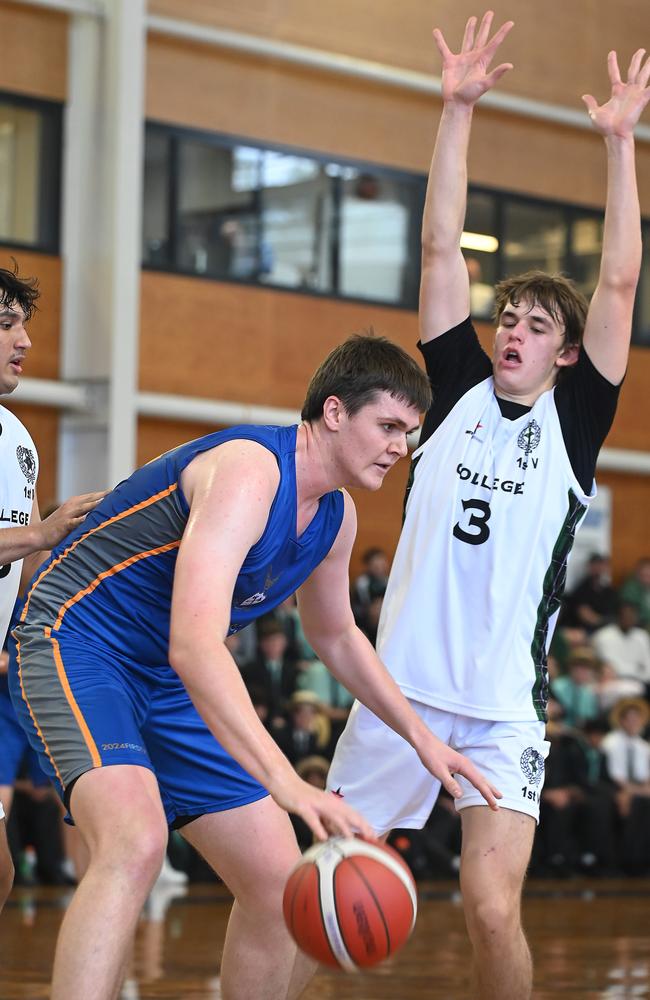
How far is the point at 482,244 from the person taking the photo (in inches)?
662

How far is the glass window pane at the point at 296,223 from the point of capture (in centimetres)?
1548

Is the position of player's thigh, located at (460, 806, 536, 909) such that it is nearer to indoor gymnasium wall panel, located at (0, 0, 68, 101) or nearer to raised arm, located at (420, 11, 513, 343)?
raised arm, located at (420, 11, 513, 343)

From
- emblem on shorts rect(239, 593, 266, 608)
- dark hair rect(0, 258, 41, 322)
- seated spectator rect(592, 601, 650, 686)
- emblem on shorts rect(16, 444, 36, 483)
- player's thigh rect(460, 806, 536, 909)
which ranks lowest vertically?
seated spectator rect(592, 601, 650, 686)

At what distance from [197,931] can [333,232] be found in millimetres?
9271

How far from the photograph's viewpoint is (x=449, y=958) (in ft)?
24.0

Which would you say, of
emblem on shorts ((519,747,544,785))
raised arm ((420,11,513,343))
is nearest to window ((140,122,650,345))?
raised arm ((420,11,513,343))

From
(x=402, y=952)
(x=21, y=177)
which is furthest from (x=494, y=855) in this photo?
(x=21, y=177)

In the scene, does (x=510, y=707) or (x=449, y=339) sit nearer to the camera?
(x=510, y=707)

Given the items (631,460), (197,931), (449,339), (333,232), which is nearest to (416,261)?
(333,232)

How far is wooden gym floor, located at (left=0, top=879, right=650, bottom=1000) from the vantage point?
6238mm

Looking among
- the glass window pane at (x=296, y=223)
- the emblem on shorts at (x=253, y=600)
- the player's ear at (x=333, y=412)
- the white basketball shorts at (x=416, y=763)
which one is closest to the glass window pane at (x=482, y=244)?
the glass window pane at (x=296, y=223)

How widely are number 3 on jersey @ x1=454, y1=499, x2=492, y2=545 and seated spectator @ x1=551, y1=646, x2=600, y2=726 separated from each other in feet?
28.8

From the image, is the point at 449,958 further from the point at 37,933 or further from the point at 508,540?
the point at 508,540

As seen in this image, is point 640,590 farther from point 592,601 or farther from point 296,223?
point 296,223
